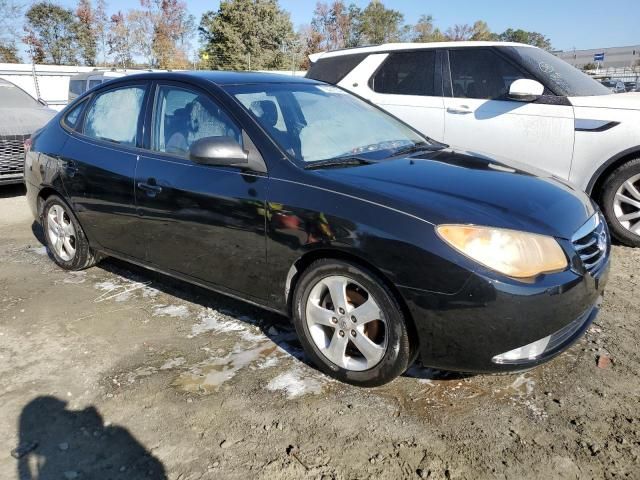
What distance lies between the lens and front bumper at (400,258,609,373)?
88.7 inches

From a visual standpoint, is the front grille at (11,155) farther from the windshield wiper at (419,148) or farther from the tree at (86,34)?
the tree at (86,34)

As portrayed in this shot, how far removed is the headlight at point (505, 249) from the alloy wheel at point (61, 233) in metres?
3.24

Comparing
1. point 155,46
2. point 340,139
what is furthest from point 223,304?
point 155,46

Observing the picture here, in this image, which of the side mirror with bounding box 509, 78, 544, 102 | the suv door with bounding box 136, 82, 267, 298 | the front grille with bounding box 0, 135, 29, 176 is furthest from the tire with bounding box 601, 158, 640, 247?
the front grille with bounding box 0, 135, 29, 176

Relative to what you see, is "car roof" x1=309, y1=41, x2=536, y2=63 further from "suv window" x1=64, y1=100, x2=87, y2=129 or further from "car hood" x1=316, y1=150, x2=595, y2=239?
"suv window" x1=64, y1=100, x2=87, y2=129

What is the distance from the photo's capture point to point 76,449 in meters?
2.32

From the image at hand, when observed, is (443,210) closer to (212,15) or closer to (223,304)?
(223,304)

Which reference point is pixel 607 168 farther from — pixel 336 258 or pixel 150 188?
pixel 150 188

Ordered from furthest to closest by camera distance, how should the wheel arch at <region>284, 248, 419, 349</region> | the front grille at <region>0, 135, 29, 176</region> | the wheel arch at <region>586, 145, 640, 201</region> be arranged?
the front grille at <region>0, 135, 29, 176</region>, the wheel arch at <region>586, 145, 640, 201</region>, the wheel arch at <region>284, 248, 419, 349</region>

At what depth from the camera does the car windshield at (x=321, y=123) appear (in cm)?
306

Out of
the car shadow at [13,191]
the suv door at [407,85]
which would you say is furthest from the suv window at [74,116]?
the car shadow at [13,191]

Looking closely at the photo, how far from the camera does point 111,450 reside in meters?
2.32

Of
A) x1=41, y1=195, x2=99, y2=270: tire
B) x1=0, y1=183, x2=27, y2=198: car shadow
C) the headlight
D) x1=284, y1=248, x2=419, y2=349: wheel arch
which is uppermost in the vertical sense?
the headlight

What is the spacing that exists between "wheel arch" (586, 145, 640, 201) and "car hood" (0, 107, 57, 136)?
709 centimetres
